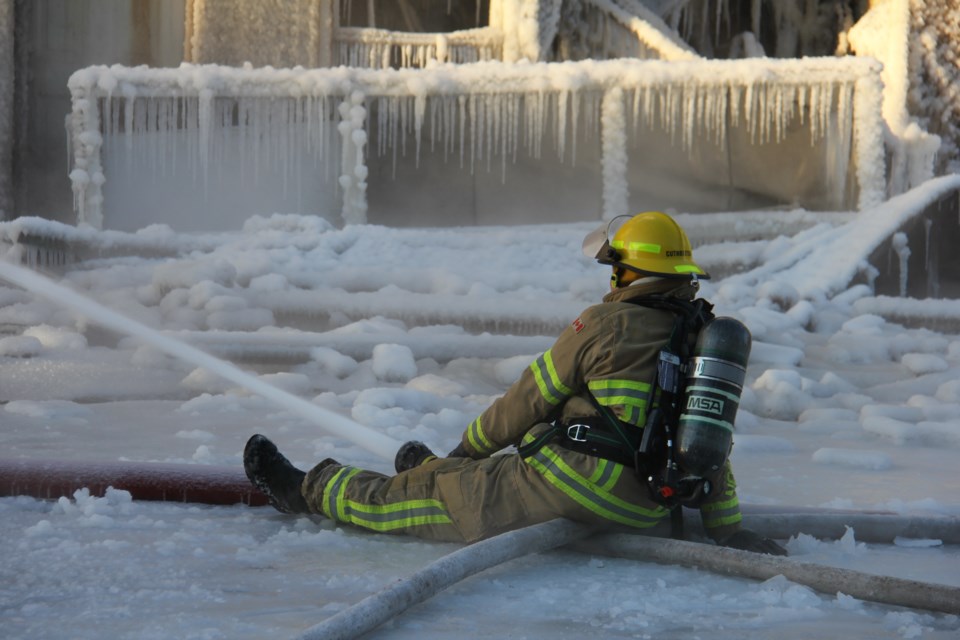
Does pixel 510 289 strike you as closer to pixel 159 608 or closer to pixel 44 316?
pixel 44 316

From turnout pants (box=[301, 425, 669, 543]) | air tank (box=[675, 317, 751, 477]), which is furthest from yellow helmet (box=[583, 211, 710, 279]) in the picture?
turnout pants (box=[301, 425, 669, 543])

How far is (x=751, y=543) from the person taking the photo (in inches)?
141

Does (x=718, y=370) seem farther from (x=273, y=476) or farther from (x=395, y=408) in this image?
(x=395, y=408)

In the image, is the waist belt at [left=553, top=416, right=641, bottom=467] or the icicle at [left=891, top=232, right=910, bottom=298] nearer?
the waist belt at [left=553, top=416, right=641, bottom=467]

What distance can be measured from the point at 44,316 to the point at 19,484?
192 inches

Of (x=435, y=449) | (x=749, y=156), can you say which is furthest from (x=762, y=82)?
(x=435, y=449)

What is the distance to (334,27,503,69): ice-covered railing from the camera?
16.2 meters

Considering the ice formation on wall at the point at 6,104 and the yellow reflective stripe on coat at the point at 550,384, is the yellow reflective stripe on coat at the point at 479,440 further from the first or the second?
the ice formation on wall at the point at 6,104

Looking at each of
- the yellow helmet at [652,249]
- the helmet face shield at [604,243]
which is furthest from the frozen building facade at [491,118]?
the yellow helmet at [652,249]

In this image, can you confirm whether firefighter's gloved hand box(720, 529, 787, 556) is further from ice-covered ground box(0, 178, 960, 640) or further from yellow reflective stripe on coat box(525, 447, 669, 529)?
yellow reflective stripe on coat box(525, 447, 669, 529)

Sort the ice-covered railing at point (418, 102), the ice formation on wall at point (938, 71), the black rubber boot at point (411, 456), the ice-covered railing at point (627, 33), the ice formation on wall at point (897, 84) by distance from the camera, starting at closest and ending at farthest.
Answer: the black rubber boot at point (411, 456), the ice-covered railing at point (418, 102), the ice formation on wall at point (897, 84), the ice-covered railing at point (627, 33), the ice formation on wall at point (938, 71)

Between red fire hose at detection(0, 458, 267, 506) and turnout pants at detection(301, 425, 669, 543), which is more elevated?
turnout pants at detection(301, 425, 669, 543)

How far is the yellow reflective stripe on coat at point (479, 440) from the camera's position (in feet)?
11.9

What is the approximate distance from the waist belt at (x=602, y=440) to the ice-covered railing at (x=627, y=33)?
13.7 m
